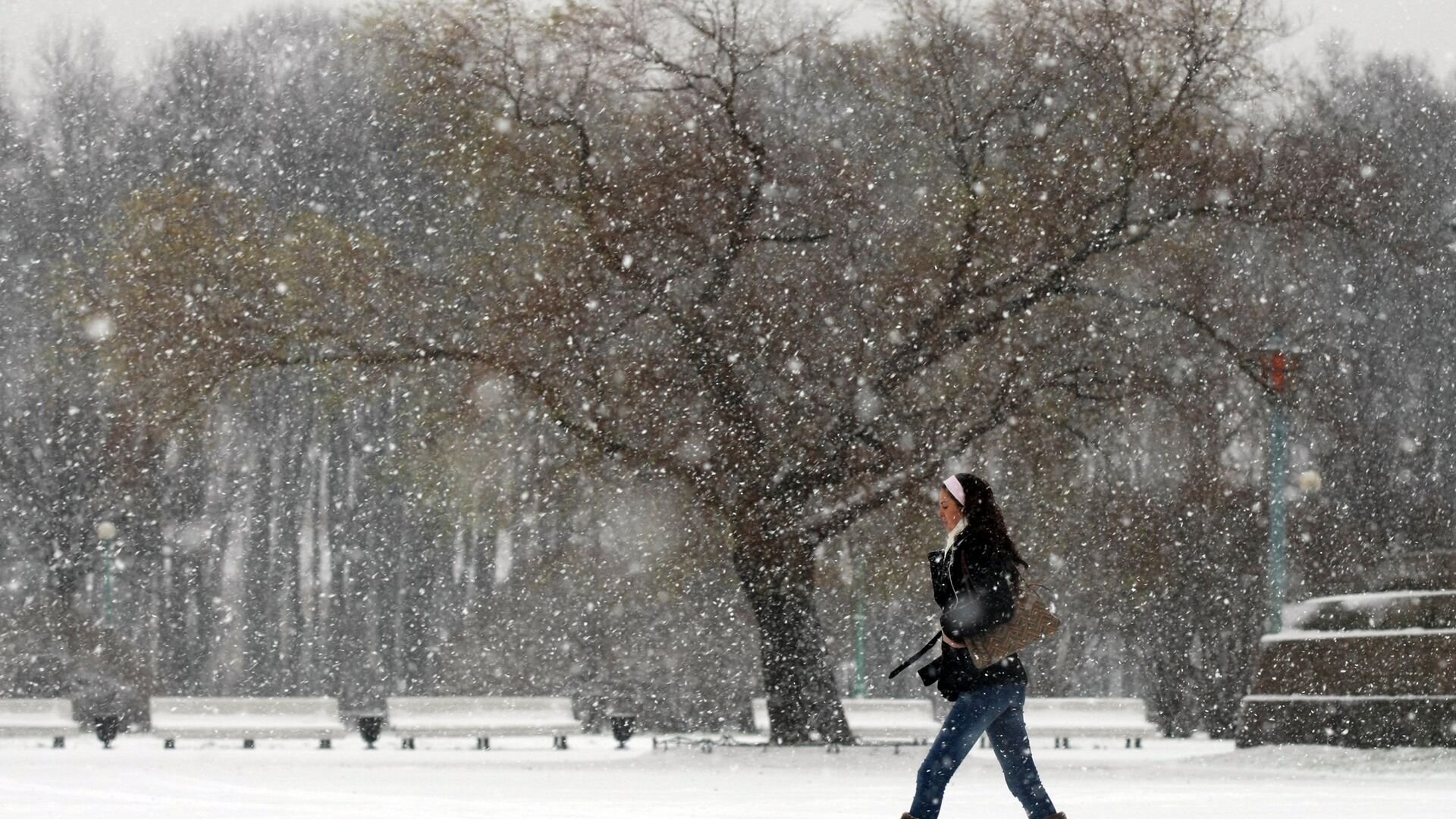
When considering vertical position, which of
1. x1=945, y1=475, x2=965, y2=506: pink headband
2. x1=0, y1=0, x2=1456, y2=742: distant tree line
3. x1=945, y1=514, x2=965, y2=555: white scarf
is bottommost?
x1=945, y1=514, x2=965, y2=555: white scarf

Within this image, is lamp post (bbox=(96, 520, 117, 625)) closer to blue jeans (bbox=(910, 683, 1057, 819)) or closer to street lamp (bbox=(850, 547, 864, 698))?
street lamp (bbox=(850, 547, 864, 698))

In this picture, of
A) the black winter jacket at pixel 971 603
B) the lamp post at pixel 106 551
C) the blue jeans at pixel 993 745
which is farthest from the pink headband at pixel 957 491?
the lamp post at pixel 106 551

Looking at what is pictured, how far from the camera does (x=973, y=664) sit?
9.23 m

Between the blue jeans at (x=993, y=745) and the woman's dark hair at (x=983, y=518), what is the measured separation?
0.59m

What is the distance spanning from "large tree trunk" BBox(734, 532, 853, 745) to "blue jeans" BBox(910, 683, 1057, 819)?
14.1 m

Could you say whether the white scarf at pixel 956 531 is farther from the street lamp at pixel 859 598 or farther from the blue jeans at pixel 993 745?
the street lamp at pixel 859 598

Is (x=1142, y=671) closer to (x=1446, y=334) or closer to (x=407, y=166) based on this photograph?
(x=1446, y=334)

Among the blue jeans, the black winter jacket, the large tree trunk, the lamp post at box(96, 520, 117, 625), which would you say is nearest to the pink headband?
the black winter jacket

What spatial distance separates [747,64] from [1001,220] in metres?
3.09

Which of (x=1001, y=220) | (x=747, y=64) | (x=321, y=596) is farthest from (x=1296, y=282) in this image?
(x=321, y=596)

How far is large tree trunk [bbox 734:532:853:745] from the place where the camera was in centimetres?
2377

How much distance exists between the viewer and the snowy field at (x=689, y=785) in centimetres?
1486

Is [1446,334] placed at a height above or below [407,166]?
below

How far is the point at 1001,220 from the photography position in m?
22.4
